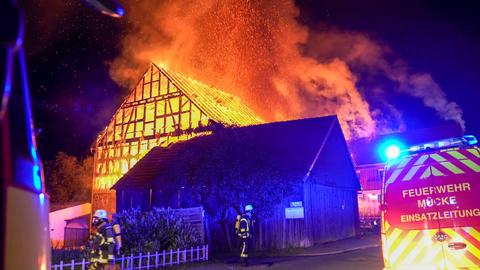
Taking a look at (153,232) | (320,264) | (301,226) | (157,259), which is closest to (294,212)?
(301,226)

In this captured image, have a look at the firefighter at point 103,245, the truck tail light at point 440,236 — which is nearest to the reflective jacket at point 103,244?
the firefighter at point 103,245

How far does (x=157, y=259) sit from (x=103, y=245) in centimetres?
464

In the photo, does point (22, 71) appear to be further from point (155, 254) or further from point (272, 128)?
point (272, 128)

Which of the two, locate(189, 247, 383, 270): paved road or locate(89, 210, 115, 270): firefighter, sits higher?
locate(89, 210, 115, 270): firefighter

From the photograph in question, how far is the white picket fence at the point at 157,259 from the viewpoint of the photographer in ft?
34.7

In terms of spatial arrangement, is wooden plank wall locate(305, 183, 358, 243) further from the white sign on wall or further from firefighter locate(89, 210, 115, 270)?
firefighter locate(89, 210, 115, 270)

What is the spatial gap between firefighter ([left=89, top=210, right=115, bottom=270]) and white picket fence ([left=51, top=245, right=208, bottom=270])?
2.67 metres

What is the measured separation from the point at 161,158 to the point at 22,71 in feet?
72.4

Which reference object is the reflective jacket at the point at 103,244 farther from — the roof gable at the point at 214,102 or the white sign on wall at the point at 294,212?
the roof gable at the point at 214,102

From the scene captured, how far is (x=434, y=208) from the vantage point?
531 centimetres

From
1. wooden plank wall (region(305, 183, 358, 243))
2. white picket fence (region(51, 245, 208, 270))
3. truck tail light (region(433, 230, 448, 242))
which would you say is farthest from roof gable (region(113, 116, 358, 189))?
truck tail light (region(433, 230, 448, 242))

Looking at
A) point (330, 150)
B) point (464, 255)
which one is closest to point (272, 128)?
point (330, 150)

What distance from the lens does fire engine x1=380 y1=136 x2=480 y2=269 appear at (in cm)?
505

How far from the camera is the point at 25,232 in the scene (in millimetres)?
2156
